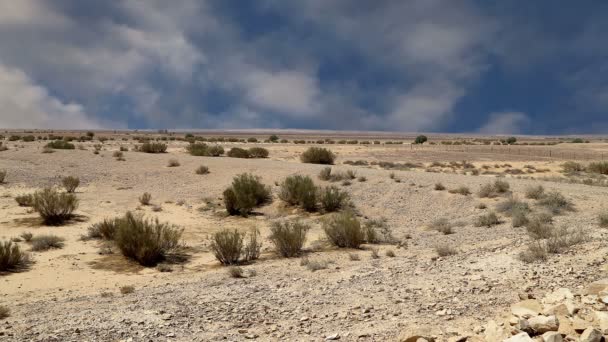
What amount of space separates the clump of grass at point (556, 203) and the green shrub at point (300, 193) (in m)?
8.89

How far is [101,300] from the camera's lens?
9422 millimetres

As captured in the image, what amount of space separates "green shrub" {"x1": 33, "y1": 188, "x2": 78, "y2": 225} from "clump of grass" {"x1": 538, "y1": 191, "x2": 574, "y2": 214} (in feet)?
58.1

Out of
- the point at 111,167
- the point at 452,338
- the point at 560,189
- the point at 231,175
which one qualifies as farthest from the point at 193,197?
the point at 452,338

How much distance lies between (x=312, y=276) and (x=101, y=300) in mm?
4251

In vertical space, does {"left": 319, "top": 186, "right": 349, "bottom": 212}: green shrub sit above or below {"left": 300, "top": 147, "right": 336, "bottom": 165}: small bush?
below

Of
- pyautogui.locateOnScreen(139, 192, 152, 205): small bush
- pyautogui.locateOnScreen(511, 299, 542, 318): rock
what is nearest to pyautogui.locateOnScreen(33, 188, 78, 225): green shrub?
pyautogui.locateOnScreen(139, 192, 152, 205): small bush

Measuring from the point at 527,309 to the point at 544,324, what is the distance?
25.5 inches

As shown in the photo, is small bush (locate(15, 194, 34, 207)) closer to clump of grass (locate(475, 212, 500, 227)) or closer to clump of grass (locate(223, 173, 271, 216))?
clump of grass (locate(223, 173, 271, 216))

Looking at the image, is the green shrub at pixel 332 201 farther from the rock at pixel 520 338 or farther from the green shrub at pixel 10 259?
the rock at pixel 520 338

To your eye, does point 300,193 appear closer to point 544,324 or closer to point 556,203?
point 556,203

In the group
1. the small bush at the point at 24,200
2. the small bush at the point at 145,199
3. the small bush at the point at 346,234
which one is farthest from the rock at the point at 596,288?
the small bush at the point at 24,200

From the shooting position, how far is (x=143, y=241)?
13.1m

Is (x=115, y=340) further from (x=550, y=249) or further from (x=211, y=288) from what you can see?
(x=550, y=249)

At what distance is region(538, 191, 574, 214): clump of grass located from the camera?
17342 mm
